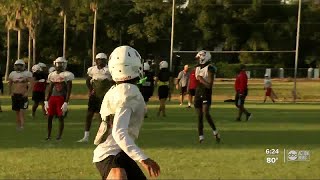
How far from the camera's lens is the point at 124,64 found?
5164 millimetres

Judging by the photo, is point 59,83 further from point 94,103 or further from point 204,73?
point 204,73

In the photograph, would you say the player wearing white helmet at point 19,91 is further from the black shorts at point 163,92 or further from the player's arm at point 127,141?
the player's arm at point 127,141

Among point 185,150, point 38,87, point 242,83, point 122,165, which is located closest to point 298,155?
point 185,150

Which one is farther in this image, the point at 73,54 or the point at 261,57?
the point at 73,54

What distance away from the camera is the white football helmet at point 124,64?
5160 millimetres

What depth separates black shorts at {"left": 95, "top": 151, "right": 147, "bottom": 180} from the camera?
514cm

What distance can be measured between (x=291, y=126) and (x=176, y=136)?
454 centimetres

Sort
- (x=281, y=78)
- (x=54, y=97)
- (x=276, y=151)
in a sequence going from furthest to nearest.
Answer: (x=281, y=78)
(x=54, y=97)
(x=276, y=151)

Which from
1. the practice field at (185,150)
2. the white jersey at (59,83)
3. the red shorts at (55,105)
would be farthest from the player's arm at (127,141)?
the white jersey at (59,83)

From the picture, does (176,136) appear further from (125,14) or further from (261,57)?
(125,14)

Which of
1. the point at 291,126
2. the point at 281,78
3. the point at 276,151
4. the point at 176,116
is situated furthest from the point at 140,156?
the point at 281,78

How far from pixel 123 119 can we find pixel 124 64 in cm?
45

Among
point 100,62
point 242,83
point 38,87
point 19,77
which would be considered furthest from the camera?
point 38,87

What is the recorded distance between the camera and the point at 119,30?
74938 mm
